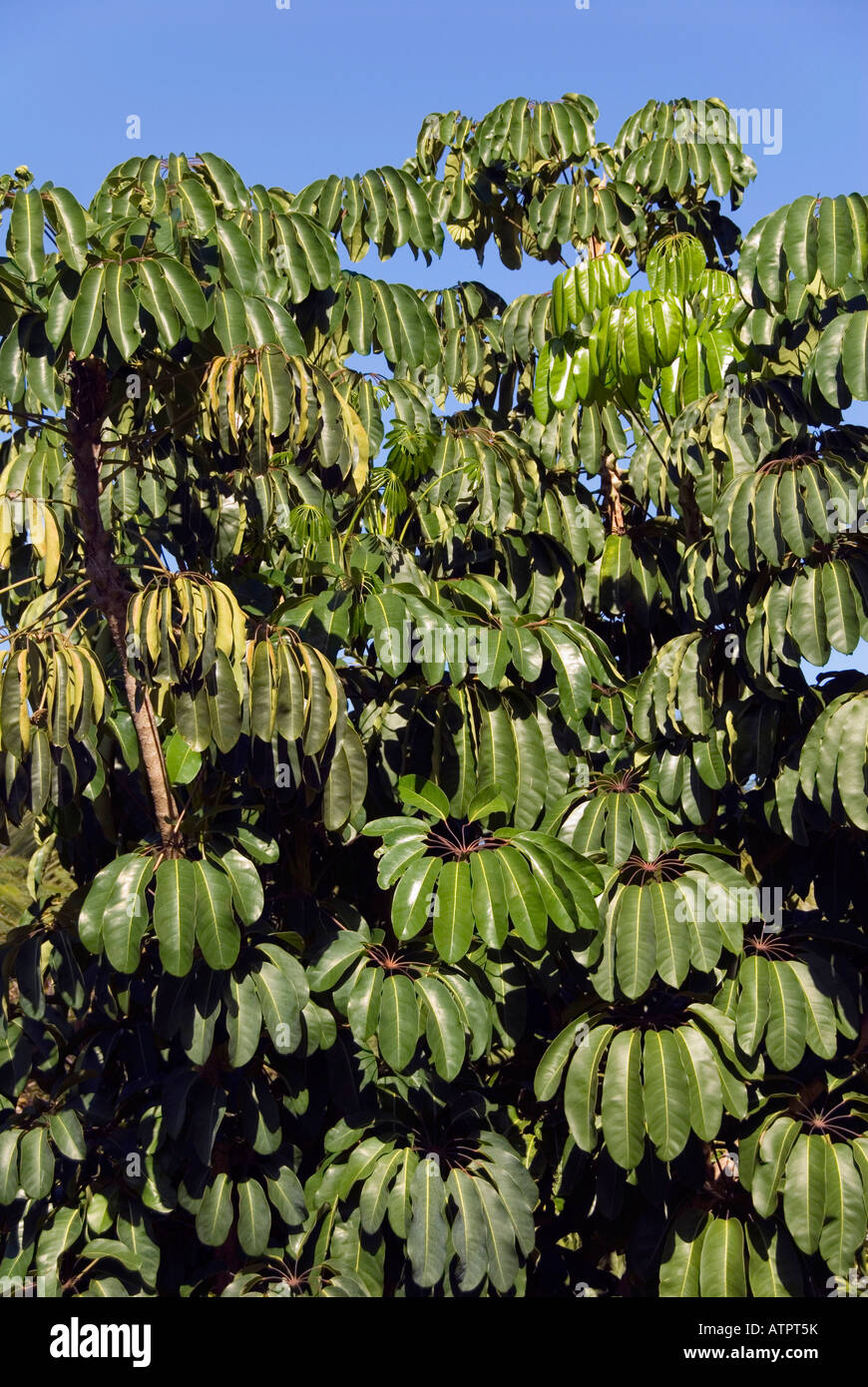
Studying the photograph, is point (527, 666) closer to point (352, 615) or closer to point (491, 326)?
point (352, 615)

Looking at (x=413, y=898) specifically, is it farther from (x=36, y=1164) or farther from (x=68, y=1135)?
(x=36, y=1164)

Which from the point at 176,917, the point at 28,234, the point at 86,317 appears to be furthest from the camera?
the point at 176,917

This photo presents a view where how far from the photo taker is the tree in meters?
3.38

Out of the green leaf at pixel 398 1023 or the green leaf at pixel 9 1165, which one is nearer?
the green leaf at pixel 398 1023

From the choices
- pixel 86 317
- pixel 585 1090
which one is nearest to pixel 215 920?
pixel 585 1090

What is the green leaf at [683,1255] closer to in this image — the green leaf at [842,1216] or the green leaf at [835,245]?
the green leaf at [842,1216]

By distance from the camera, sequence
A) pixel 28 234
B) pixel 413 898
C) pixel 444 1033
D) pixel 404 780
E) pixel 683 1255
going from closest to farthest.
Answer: pixel 28 234
pixel 413 898
pixel 444 1033
pixel 404 780
pixel 683 1255

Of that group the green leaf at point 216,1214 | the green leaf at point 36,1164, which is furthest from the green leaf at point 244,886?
the green leaf at point 36,1164

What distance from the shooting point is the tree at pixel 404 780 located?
3377 mm

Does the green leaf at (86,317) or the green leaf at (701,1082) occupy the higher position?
the green leaf at (86,317)

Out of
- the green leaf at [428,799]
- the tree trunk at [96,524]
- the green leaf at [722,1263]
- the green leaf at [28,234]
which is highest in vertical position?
the green leaf at [28,234]

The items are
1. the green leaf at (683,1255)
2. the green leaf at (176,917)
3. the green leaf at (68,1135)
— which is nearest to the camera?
the green leaf at (176,917)

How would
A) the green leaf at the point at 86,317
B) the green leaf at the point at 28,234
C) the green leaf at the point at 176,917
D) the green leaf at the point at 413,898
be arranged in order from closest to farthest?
the green leaf at the point at 86,317 → the green leaf at the point at 28,234 → the green leaf at the point at 176,917 → the green leaf at the point at 413,898

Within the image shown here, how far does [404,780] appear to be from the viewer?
379 centimetres
